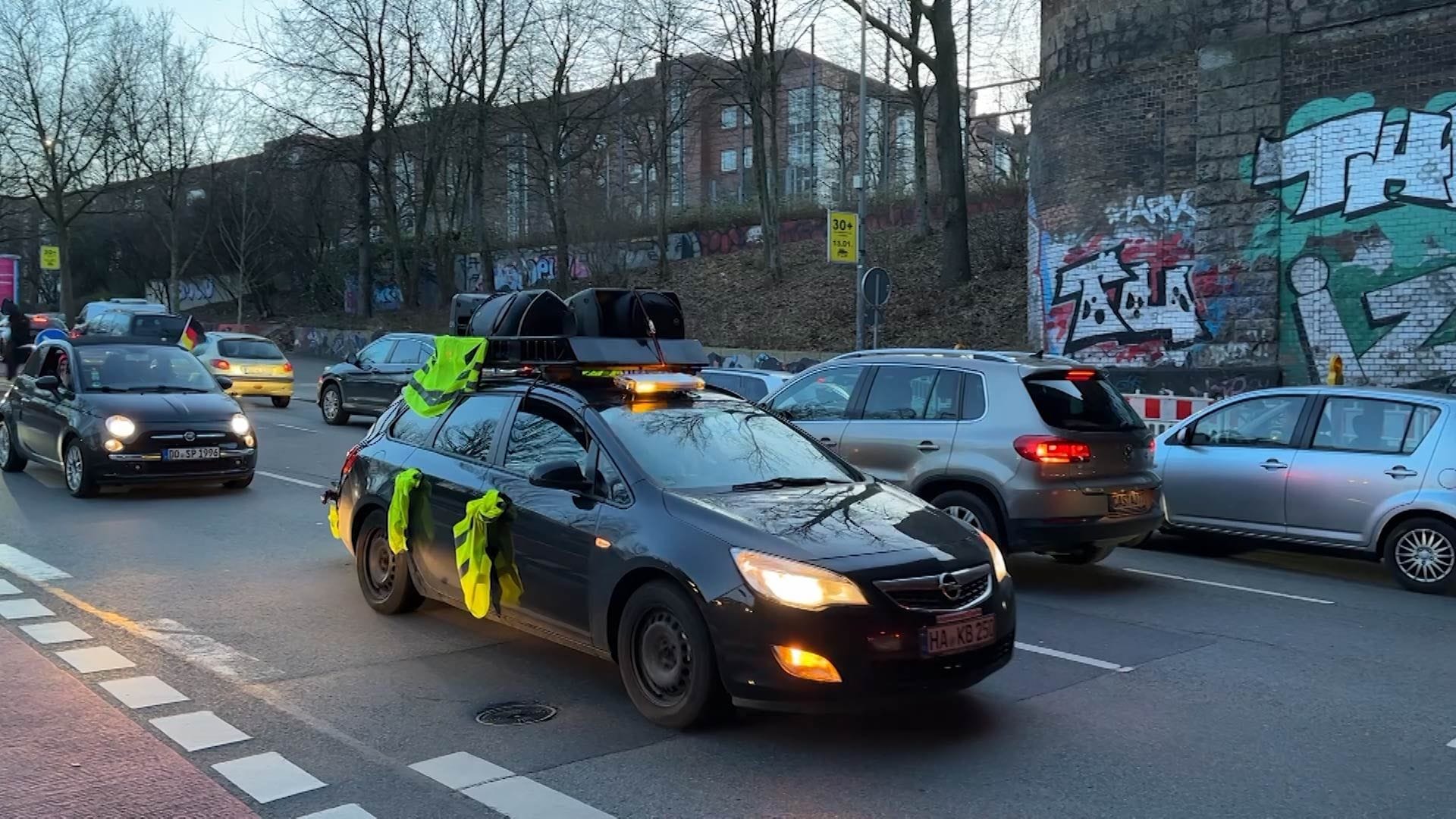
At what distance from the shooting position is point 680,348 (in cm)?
723

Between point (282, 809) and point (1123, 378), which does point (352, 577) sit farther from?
point (1123, 378)

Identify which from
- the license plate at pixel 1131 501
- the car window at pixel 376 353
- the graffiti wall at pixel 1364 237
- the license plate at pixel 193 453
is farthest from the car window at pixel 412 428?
the graffiti wall at pixel 1364 237

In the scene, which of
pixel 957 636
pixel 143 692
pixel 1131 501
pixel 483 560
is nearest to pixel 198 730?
pixel 143 692

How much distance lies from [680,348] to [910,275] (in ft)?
78.3

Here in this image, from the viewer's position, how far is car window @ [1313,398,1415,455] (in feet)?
29.8

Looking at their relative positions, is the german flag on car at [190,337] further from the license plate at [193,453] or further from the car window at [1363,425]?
the car window at [1363,425]

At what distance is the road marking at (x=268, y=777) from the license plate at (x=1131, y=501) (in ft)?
18.9

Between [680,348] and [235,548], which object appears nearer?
[680,348]

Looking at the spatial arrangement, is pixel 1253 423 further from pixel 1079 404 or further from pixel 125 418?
pixel 125 418

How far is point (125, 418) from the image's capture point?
1168 cm

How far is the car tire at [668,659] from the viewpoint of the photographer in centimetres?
499

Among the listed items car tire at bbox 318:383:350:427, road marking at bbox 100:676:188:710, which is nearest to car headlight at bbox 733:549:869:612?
road marking at bbox 100:676:188:710

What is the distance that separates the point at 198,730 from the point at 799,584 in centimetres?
277

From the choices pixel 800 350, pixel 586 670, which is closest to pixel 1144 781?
pixel 586 670
